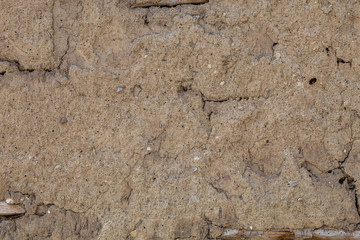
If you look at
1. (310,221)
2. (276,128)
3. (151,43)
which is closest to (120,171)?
(151,43)

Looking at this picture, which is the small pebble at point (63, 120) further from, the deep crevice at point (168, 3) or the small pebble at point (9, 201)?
the deep crevice at point (168, 3)

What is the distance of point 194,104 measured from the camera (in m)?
2.03

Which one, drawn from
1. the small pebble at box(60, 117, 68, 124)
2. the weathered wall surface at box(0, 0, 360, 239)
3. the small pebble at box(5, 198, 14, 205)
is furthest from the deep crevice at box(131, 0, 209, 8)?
the small pebble at box(5, 198, 14, 205)

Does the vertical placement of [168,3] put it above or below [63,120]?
above

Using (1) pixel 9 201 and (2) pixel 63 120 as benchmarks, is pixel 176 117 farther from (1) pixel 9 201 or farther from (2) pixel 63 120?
(1) pixel 9 201

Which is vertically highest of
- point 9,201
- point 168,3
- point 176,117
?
point 168,3

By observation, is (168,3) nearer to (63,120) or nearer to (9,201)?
(63,120)

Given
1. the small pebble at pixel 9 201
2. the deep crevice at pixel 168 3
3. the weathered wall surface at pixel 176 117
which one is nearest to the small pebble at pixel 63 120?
the weathered wall surface at pixel 176 117

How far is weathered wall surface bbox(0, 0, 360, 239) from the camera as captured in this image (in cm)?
200

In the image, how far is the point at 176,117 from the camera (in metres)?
2.03

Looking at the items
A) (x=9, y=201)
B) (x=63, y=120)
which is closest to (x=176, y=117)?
(x=63, y=120)

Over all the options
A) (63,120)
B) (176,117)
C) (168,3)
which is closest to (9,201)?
(63,120)

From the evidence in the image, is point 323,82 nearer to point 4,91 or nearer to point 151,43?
point 151,43

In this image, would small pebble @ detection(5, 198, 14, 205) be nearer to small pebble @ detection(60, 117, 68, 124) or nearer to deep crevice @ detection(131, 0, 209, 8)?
small pebble @ detection(60, 117, 68, 124)
